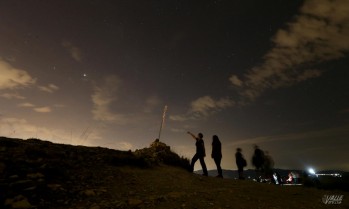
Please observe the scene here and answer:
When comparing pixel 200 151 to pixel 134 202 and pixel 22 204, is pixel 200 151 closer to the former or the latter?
pixel 134 202

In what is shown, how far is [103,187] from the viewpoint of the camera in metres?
8.02

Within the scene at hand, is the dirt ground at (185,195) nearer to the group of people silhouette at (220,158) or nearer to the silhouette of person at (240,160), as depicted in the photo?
the group of people silhouette at (220,158)

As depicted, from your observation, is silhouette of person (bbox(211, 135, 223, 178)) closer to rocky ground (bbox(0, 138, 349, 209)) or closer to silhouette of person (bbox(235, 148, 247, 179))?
silhouette of person (bbox(235, 148, 247, 179))

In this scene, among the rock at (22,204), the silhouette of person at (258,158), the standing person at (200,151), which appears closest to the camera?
the rock at (22,204)

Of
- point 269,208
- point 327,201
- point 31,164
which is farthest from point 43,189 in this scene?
point 327,201

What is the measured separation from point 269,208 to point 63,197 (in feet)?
17.2

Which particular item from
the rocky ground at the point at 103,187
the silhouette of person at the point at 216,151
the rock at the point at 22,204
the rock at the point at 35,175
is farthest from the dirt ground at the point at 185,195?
the silhouette of person at the point at 216,151

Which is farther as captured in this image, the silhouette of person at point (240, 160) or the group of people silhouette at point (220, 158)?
the silhouette of person at point (240, 160)

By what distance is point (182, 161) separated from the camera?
16.0 meters

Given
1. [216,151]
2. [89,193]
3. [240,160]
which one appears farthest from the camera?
[240,160]

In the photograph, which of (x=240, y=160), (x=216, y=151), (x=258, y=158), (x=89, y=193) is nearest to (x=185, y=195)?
(x=89, y=193)

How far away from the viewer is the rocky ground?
22.4 feet

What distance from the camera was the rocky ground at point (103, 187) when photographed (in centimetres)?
684

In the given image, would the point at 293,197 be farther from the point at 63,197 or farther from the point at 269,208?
the point at 63,197
